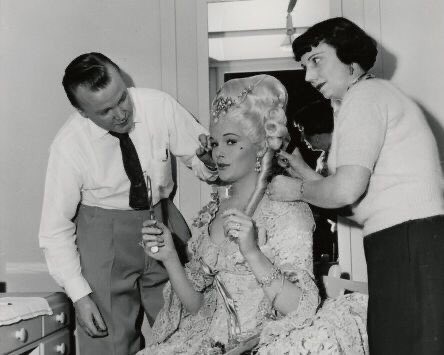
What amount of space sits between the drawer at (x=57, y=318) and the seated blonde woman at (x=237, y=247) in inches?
28.6

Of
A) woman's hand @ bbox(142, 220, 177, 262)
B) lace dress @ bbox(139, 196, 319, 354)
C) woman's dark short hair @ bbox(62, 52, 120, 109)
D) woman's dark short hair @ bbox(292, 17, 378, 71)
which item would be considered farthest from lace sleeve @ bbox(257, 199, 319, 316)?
woman's dark short hair @ bbox(62, 52, 120, 109)

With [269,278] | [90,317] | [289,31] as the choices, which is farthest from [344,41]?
[90,317]

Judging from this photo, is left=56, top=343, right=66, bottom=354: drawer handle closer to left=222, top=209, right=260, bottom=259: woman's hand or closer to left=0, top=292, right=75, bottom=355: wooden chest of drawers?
left=0, top=292, right=75, bottom=355: wooden chest of drawers

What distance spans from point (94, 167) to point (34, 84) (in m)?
0.75

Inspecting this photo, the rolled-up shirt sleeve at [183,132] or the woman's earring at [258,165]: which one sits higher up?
the rolled-up shirt sleeve at [183,132]

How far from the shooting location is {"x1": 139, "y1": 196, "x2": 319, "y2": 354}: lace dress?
193cm

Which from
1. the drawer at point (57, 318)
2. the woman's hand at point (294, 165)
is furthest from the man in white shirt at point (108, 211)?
the woman's hand at point (294, 165)

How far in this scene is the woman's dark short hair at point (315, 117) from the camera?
2.62m

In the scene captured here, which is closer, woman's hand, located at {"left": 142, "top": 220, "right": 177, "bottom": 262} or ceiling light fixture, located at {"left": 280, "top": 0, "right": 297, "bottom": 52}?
woman's hand, located at {"left": 142, "top": 220, "right": 177, "bottom": 262}

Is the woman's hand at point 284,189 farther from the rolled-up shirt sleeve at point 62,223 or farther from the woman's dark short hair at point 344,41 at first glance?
the rolled-up shirt sleeve at point 62,223

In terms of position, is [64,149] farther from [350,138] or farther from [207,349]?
[350,138]

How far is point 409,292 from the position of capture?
1.81 metres

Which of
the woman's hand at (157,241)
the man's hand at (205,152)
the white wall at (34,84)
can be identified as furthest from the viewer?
the white wall at (34,84)

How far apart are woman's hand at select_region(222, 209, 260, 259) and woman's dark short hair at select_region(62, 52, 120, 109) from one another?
964 mm
